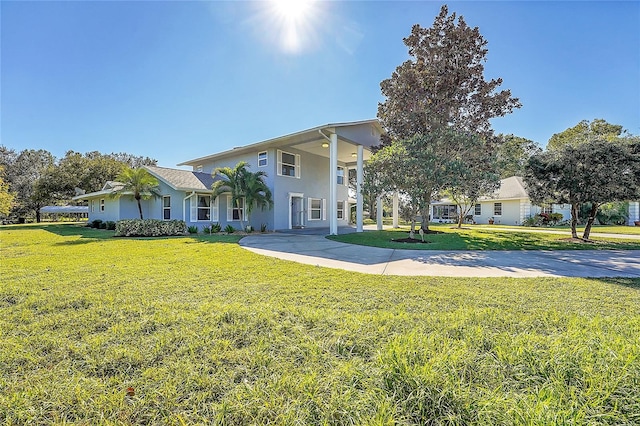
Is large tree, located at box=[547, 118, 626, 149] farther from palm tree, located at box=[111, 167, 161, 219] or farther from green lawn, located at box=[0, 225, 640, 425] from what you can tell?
palm tree, located at box=[111, 167, 161, 219]

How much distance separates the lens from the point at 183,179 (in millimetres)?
18531

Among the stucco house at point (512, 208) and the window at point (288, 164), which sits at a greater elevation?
the window at point (288, 164)

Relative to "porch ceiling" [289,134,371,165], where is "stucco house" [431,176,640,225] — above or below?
below

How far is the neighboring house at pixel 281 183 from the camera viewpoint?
1631 cm

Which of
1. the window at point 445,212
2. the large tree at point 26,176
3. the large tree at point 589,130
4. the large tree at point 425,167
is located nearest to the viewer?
the large tree at point 425,167

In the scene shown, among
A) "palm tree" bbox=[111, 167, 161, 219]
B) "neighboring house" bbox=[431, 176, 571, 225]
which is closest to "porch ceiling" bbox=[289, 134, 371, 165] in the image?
"palm tree" bbox=[111, 167, 161, 219]

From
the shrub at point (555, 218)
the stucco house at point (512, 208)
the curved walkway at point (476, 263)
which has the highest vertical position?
the stucco house at point (512, 208)

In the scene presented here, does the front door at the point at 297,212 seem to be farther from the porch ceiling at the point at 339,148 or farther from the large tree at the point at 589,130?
the large tree at the point at 589,130

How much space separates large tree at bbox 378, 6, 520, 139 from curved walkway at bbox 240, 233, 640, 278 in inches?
345

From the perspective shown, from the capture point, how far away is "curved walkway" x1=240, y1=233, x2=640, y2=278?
19.9 feet

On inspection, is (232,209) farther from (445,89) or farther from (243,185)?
(445,89)

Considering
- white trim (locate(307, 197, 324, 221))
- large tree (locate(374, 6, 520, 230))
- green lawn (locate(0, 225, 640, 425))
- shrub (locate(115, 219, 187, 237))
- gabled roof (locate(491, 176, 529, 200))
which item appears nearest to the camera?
green lawn (locate(0, 225, 640, 425))

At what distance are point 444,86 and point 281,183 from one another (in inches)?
419

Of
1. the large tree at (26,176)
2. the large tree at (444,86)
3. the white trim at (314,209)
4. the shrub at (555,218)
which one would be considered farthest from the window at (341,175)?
the large tree at (26,176)
